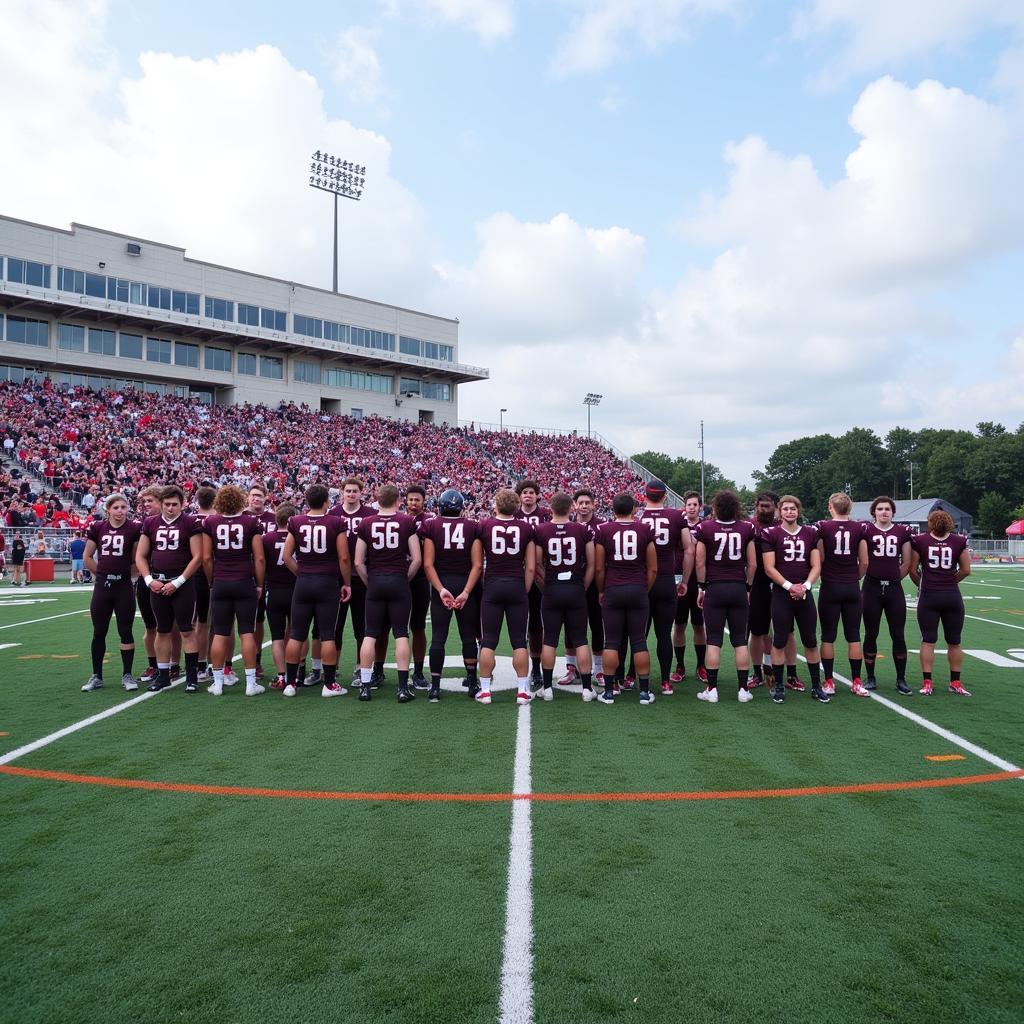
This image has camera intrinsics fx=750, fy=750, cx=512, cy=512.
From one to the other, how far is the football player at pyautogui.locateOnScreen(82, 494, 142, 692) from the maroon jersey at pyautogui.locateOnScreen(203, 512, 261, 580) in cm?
103

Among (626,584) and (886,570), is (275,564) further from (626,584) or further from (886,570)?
(886,570)

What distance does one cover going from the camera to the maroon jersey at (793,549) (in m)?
7.79

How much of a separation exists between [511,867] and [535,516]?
4957 mm

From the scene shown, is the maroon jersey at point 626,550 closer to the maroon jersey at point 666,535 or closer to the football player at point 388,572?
the maroon jersey at point 666,535

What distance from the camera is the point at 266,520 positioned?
8.52 m

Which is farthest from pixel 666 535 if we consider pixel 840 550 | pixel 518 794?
pixel 518 794

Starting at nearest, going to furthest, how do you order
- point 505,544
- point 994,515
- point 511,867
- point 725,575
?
1. point 511,867
2. point 505,544
3. point 725,575
4. point 994,515

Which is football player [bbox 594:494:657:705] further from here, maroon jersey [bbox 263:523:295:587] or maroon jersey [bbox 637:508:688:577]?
maroon jersey [bbox 263:523:295:587]

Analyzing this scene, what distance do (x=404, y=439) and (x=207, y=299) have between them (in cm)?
1337

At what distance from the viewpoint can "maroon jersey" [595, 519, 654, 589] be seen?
738cm

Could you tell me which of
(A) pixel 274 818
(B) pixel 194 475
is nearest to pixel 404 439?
(B) pixel 194 475

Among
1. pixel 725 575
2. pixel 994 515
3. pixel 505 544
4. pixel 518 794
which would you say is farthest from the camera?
pixel 994 515

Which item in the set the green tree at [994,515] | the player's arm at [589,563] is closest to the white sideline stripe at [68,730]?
the player's arm at [589,563]

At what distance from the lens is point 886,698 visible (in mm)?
7852
